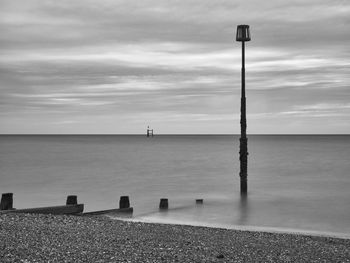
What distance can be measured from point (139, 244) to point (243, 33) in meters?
14.7

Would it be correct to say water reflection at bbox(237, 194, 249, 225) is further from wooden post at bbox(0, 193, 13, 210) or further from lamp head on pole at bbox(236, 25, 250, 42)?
wooden post at bbox(0, 193, 13, 210)

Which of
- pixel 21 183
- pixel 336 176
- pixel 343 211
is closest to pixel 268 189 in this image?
pixel 343 211

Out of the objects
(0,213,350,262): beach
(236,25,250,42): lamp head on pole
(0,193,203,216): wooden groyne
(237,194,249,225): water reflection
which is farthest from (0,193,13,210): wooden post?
(236,25,250,42): lamp head on pole

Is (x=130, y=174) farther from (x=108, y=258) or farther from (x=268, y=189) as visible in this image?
(x=108, y=258)

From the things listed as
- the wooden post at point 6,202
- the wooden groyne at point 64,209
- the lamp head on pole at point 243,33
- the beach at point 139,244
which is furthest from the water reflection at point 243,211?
the wooden post at point 6,202

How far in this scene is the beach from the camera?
8117 millimetres

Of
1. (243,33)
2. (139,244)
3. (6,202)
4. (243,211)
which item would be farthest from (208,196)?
(139,244)

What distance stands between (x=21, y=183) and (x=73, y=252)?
2870cm

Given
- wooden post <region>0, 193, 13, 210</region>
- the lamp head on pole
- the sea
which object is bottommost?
the sea

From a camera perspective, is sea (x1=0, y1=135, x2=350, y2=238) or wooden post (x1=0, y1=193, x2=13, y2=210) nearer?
wooden post (x1=0, y1=193, x2=13, y2=210)

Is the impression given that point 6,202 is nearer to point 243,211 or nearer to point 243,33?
point 243,211

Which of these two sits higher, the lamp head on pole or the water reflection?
the lamp head on pole

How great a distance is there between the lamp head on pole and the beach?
1194 centimetres

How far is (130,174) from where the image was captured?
145 feet
